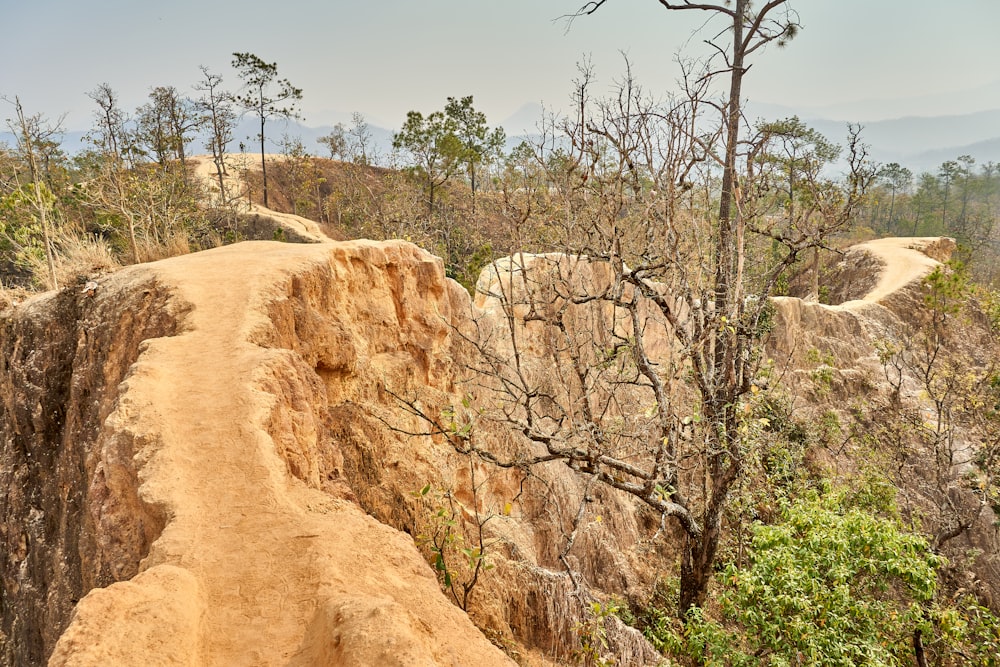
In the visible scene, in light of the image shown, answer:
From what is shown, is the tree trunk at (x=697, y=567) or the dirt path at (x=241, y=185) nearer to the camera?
the tree trunk at (x=697, y=567)

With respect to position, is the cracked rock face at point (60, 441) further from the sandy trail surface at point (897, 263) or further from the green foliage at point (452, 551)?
the sandy trail surface at point (897, 263)

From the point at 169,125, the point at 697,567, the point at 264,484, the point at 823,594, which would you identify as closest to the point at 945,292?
the point at 697,567

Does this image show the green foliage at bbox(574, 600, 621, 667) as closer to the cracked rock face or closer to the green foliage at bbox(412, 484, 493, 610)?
the green foliage at bbox(412, 484, 493, 610)

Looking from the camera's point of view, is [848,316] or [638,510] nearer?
[638,510]

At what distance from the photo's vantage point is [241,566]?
394 cm

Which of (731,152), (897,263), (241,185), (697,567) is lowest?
(697,567)

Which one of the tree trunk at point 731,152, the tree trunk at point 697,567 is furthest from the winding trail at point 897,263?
the tree trunk at point 697,567

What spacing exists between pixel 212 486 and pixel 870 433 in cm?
1821

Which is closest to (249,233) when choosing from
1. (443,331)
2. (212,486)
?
(443,331)

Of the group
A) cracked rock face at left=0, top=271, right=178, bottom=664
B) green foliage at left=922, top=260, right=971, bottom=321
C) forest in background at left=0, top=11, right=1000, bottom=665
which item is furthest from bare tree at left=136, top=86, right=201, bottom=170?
green foliage at left=922, top=260, right=971, bottom=321

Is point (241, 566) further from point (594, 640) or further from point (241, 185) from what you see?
point (241, 185)

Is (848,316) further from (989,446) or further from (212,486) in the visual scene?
(212,486)

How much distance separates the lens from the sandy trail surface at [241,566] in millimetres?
3283

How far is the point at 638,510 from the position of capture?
1295 cm
